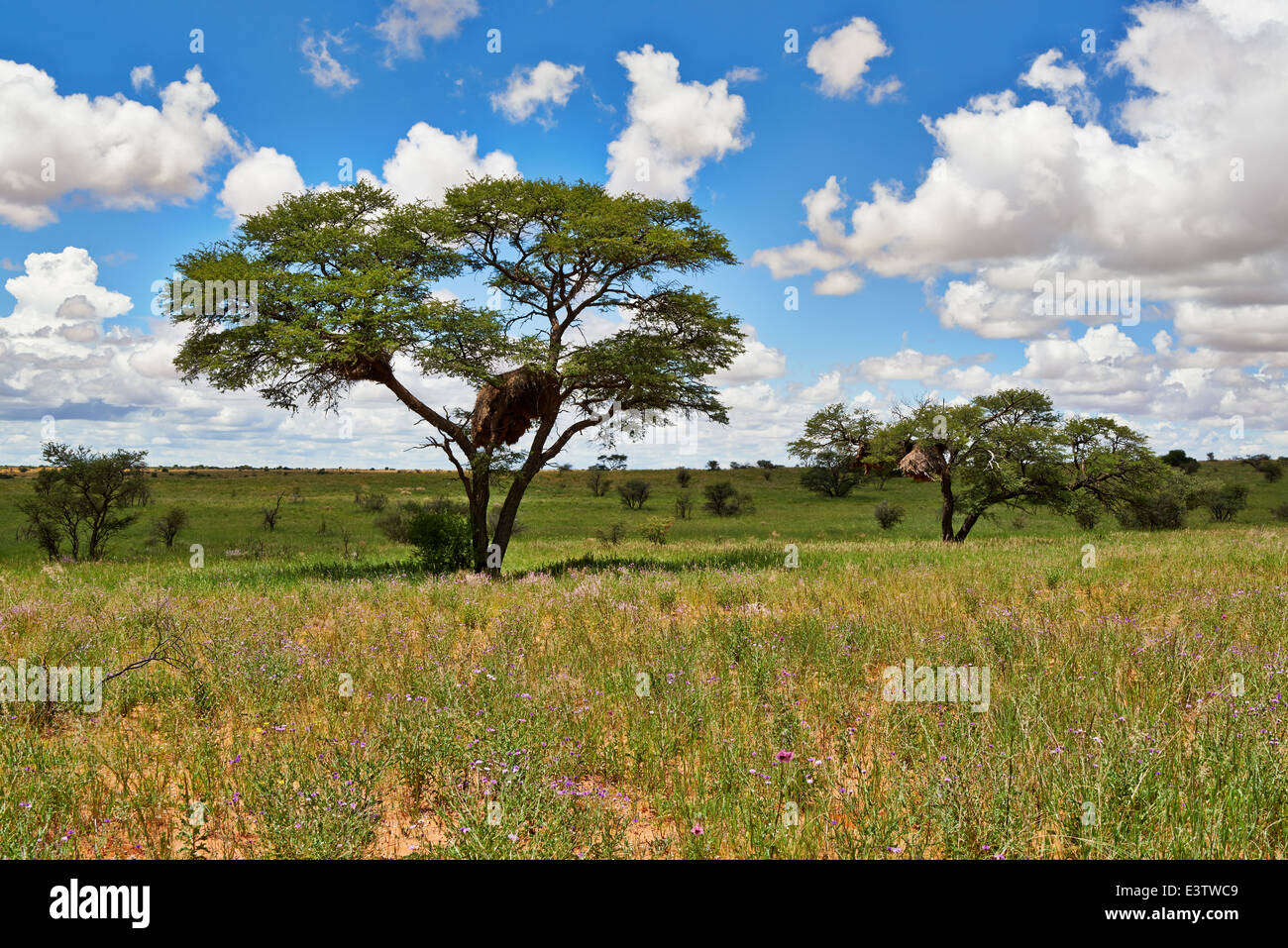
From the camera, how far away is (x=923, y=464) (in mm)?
27812

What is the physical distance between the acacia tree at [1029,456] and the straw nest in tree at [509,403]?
654 inches

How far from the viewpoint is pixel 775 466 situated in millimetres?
118000

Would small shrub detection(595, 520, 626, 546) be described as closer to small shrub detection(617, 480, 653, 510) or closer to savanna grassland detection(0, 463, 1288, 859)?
small shrub detection(617, 480, 653, 510)

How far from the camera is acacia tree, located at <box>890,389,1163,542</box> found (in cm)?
2769

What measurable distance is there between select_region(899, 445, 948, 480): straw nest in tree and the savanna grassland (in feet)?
56.6

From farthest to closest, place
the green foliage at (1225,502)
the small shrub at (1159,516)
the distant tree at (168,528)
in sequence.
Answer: the green foliage at (1225,502), the small shrub at (1159,516), the distant tree at (168,528)

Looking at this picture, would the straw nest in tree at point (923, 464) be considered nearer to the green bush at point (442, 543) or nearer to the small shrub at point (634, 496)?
the green bush at point (442, 543)

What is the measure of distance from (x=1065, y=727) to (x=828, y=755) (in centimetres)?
171

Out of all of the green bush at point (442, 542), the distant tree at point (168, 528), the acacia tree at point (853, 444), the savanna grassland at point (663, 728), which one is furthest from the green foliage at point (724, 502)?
the savanna grassland at point (663, 728)

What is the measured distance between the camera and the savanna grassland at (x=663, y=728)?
3.28 metres

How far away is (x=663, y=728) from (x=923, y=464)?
26.1 m

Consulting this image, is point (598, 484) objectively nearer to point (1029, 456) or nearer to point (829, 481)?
point (829, 481)

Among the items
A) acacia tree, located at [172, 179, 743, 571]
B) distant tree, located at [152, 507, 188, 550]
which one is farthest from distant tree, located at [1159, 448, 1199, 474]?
distant tree, located at [152, 507, 188, 550]
